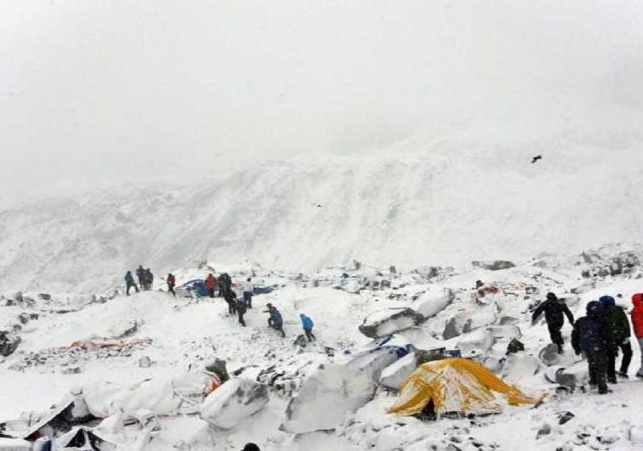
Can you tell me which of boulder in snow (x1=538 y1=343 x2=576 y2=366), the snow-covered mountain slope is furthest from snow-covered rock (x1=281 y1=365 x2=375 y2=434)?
the snow-covered mountain slope

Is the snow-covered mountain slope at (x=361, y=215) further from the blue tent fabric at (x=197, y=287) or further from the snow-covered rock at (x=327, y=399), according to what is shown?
the snow-covered rock at (x=327, y=399)

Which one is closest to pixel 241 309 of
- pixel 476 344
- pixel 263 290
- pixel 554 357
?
pixel 263 290

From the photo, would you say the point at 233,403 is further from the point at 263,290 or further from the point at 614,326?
the point at 263,290

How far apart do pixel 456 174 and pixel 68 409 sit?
241ft

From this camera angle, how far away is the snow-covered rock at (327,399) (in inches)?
446

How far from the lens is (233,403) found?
11781mm

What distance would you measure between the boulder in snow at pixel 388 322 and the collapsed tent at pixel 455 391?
7.21 m

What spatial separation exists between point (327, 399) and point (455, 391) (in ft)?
9.08

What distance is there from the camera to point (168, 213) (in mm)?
93188

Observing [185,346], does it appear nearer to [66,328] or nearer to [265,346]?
[265,346]

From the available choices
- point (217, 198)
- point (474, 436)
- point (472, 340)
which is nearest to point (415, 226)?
point (217, 198)

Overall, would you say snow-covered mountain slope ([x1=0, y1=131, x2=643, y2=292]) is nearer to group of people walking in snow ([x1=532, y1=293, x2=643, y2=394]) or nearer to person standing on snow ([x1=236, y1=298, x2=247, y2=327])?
person standing on snow ([x1=236, y1=298, x2=247, y2=327])

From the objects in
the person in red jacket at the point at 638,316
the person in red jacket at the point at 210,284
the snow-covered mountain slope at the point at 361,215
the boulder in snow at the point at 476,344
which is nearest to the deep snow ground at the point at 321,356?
the boulder in snow at the point at 476,344

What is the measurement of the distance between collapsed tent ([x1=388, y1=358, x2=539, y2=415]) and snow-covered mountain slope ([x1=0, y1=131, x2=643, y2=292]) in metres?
46.8
